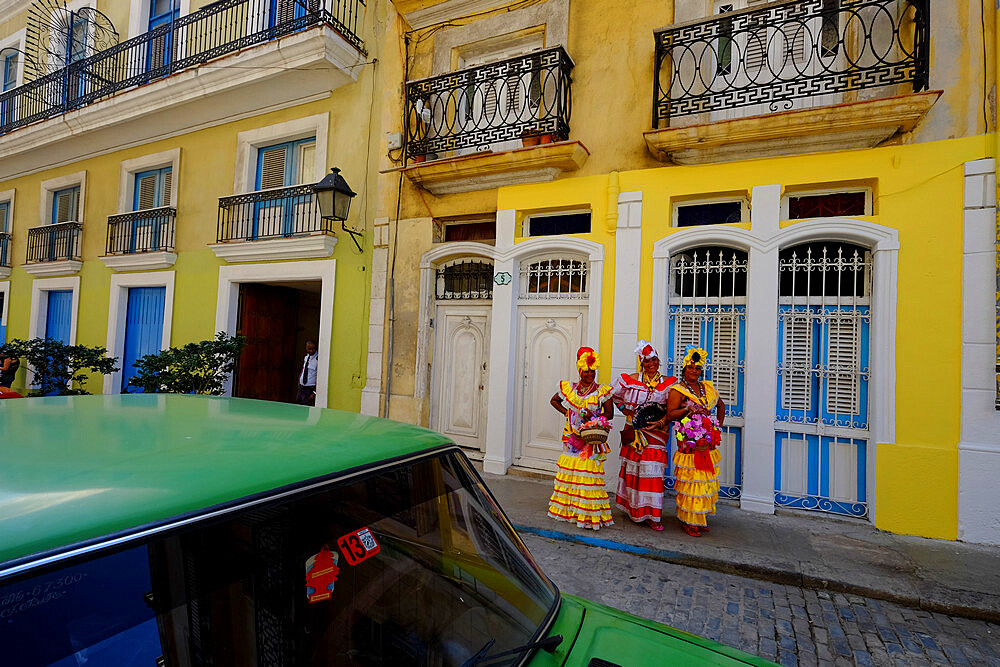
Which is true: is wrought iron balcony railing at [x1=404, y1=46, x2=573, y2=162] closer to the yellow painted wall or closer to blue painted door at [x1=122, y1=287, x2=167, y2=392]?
the yellow painted wall

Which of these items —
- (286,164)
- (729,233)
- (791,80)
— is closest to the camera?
(791,80)

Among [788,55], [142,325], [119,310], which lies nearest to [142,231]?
[119,310]

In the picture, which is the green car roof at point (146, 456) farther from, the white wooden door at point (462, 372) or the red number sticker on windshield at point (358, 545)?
the white wooden door at point (462, 372)

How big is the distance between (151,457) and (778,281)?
6278mm

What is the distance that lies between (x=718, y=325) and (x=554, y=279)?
221 cm

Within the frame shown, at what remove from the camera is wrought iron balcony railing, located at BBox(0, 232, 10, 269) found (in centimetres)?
1330

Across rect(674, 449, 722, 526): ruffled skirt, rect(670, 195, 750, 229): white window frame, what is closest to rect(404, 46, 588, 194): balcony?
rect(670, 195, 750, 229): white window frame

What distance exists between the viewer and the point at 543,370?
725 centimetres

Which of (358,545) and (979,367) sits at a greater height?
(979,367)

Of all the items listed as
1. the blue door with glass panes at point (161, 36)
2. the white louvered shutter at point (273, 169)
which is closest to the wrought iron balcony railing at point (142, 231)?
the white louvered shutter at point (273, 169)

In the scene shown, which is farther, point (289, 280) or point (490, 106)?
point (289, 280)

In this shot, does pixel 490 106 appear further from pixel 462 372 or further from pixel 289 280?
pixel 289 280

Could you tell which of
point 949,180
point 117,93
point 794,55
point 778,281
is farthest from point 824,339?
point 117,93

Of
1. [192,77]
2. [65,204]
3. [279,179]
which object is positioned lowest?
[279,179]
